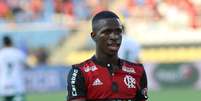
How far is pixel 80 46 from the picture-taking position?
65.0 feet

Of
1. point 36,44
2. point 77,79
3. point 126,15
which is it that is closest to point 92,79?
point 77,79

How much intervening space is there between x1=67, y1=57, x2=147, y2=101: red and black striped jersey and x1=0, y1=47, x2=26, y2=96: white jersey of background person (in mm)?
7654

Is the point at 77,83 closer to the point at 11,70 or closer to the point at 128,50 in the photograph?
the point at 128,50

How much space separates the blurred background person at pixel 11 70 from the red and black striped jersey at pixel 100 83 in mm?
7472

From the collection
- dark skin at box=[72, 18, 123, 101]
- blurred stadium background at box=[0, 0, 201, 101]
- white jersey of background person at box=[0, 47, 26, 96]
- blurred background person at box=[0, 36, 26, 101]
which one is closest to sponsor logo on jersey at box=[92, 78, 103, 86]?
dark skin at box=[72, 18, 123, 101]

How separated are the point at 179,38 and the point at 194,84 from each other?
196 centimetres

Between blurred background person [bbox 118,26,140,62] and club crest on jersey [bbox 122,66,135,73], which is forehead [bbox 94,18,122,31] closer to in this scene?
club crest on jersey [bbox 122,66,135,73]

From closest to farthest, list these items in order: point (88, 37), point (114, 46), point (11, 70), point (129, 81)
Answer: point (114, 46)
point (129, 81)
point (11, 70)
point (88, 37)

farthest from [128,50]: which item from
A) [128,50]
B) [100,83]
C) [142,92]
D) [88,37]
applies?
[88,37]

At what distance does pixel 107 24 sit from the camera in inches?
136

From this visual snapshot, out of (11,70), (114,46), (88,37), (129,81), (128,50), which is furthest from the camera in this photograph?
(88,37)

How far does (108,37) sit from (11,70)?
814 centimetres

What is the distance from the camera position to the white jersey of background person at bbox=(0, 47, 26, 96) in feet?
36.3

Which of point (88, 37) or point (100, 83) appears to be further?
point (88, 37)
